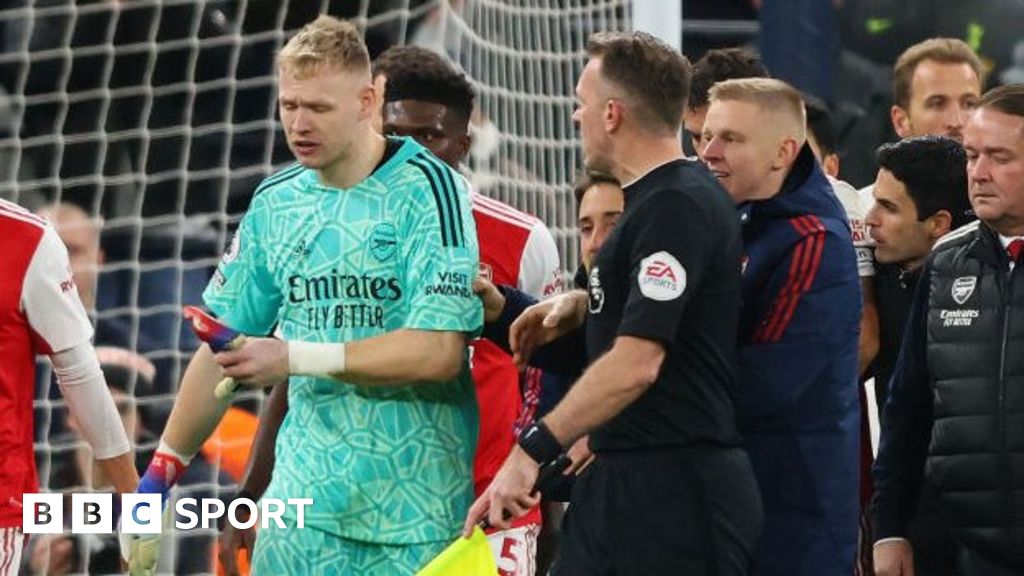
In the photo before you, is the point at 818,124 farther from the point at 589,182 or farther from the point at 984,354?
the point at 984,354

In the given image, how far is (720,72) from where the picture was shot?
6.17 meters

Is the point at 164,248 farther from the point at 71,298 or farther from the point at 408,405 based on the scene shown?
the point at 408,405

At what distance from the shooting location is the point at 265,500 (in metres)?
5.01

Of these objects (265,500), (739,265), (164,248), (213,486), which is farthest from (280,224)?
(164,248)

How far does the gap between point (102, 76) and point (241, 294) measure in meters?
3.77

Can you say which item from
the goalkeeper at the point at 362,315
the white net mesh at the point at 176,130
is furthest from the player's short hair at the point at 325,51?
the white net mesh at the point at 176,130

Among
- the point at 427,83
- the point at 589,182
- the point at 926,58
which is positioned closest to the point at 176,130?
the point at 427,83

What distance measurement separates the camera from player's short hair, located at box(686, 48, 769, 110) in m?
6.14

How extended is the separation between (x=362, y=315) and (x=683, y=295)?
0.76m

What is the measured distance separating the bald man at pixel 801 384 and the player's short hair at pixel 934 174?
0.89m

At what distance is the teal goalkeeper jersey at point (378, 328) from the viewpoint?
4914 millimetres

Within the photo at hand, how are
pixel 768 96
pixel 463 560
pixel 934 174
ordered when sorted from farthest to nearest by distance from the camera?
pixel 934 174
pixel 768 96
pixel 463 560

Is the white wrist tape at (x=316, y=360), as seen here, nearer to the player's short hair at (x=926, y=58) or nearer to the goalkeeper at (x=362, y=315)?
the goalkeeper at (x=362, y=315)

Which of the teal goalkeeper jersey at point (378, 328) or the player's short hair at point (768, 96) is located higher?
the player's short hair at point (768, 96)
